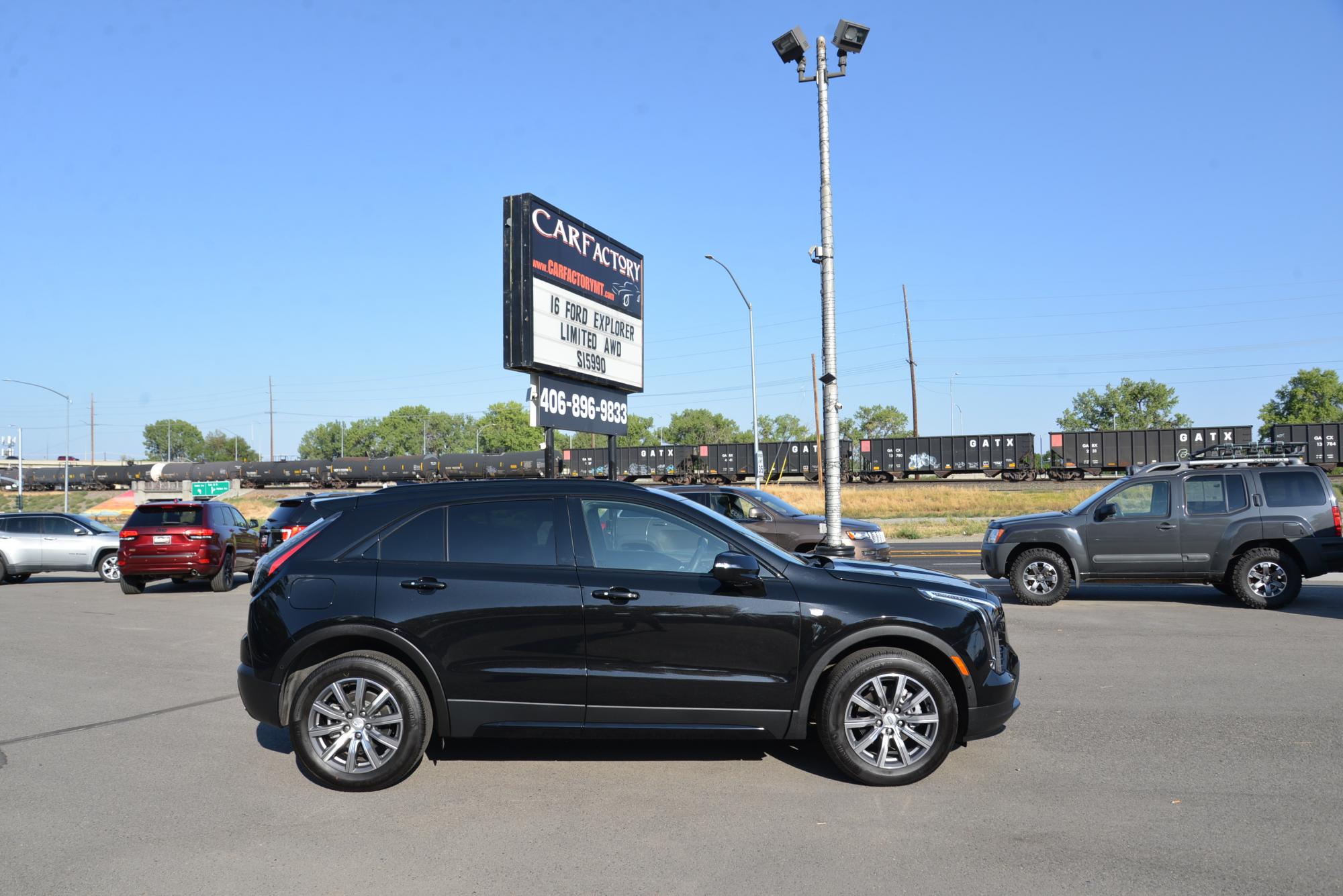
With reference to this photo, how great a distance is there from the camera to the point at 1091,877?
13.5 feet

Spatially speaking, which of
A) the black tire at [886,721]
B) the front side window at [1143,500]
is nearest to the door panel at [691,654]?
the black tire at [886,721]

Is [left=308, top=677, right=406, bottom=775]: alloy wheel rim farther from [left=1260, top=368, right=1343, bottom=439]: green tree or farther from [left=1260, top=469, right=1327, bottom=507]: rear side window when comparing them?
[left=1260, top=368, right=1343, bottom=439]: green tree

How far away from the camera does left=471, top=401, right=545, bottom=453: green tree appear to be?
137250 millimetres

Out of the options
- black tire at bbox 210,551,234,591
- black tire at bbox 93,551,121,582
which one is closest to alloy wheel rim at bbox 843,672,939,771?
black tire at bbox 210,551,234,591

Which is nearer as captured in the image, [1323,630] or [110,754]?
[110,754]

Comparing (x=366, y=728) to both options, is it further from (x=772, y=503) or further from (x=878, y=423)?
(x=878, y=423)

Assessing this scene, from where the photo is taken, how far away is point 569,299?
17.5 metres

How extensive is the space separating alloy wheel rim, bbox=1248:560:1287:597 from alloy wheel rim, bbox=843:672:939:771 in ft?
29.3

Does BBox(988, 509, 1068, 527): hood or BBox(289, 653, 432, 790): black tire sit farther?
BBox(988, 509, 1068, 527): hood

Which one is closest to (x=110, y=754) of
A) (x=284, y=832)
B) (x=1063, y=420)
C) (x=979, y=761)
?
(x=284, y=832)

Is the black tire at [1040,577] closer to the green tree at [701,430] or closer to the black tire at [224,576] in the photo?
the black tire at [224,576]

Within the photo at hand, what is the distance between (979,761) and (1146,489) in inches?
323

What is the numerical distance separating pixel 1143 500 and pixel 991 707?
8.39 metres

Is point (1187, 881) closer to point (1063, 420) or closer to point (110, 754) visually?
point (110, 754)
